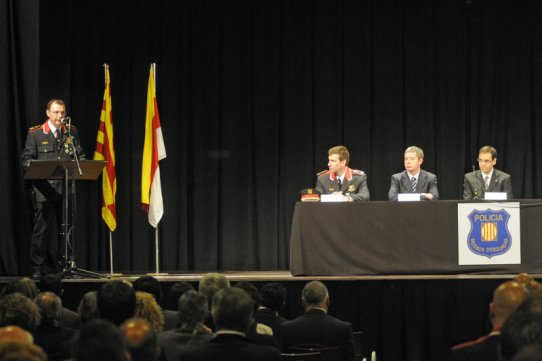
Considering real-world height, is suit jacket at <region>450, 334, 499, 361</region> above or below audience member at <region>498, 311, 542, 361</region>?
below

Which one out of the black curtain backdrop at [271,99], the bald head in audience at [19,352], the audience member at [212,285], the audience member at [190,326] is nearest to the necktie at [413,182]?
the black curtain backdrop at [271,99]

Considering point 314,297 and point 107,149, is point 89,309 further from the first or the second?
point 107,149

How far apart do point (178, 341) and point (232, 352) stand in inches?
32.4

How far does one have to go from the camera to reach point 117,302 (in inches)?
181

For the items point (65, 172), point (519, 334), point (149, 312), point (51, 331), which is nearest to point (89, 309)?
point (51, 331)

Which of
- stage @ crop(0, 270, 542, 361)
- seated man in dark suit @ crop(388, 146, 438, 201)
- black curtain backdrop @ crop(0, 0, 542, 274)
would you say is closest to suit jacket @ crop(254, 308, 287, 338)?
stage @ crop(0, 270, 542, 361)

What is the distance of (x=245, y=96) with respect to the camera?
12.3 meters

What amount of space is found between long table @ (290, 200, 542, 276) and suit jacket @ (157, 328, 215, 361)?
4214 mm

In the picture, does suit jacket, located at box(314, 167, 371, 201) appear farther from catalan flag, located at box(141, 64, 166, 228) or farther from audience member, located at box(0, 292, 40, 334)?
audience member, located at box(0, 292, 40, 334)

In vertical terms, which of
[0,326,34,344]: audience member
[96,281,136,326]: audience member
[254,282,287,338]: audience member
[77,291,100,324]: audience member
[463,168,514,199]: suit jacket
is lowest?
[254,282,287,338]: audience member

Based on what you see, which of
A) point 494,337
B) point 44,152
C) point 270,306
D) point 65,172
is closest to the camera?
point 494,337

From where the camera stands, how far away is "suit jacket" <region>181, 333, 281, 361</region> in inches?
160

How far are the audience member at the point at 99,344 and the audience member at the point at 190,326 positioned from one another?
1973 mm

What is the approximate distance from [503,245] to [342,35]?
15.1ft
